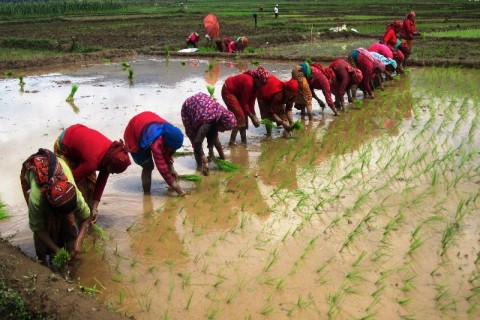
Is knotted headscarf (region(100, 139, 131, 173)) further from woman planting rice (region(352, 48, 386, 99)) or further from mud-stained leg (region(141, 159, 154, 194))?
woman planting rice (region(352, 48, 386, 99))

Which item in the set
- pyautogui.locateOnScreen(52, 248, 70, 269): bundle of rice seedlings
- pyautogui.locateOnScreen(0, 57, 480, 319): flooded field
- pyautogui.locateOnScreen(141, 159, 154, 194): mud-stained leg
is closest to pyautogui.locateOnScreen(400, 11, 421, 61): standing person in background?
pyautogui.locateOnScreen(0, 57, 480, 319): flooded field

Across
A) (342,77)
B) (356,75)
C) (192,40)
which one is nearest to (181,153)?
(342,77)

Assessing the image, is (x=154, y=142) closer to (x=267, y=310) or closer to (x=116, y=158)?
(x=116, y=158)

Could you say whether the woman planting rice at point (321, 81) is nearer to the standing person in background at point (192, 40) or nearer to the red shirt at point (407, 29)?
the red shirt at point (407, 29)

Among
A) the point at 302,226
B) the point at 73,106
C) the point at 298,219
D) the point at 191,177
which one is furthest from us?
the point at 73,106

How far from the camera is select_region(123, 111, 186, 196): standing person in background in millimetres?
4621

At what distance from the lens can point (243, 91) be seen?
627 centimetres

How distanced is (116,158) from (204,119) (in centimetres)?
167

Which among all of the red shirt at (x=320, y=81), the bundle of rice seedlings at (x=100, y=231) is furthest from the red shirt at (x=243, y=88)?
the bundle of rice seedlings at (x=100, y=231)

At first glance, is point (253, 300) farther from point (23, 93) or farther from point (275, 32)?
point (275, 32)

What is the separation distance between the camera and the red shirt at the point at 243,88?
6.23m

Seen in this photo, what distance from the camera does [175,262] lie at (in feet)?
12.3

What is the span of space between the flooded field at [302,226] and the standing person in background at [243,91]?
45cm

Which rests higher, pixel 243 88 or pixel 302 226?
pixel 243 88
